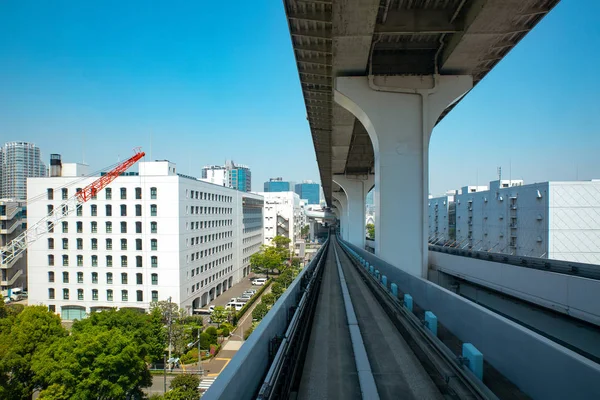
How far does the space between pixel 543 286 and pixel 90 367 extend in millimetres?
17672

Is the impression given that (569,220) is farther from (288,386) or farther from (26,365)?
(26,365)

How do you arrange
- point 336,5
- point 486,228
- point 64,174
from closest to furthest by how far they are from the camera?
point 336,5, point 64,174, point 486,228

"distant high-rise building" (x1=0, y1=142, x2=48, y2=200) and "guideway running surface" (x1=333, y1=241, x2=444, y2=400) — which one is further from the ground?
"distant high-rise building" (x1=0, y1=142, x2=48, y2=200)

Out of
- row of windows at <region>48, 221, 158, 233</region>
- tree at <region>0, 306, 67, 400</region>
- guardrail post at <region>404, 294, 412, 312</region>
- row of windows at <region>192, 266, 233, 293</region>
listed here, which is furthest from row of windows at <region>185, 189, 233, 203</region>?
guardrail post at <region>404, 294, 412, 312</region>

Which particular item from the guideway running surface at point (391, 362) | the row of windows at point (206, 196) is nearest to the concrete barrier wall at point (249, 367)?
the guideway running surface at point (391, 362)

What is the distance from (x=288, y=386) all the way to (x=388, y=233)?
7.76 m

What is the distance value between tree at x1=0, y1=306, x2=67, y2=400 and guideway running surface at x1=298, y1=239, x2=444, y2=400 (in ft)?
53.3

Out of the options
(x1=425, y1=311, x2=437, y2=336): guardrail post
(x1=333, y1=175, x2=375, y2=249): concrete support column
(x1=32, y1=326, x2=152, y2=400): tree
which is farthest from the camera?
(x1=333, y1=175, x2=375, y2=249): concrete support column

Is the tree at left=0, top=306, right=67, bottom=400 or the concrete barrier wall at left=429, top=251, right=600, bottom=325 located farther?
the tree at left=0, top=306, right=67, bottom=400

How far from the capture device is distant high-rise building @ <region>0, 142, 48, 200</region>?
112m

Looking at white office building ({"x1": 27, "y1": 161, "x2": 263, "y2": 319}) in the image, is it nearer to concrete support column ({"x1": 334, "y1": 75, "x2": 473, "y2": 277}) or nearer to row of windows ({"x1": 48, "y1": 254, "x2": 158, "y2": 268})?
row of windows ({"x1": 48, "y1": 254, "x2": 158, "y2": 268})

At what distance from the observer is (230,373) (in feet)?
8.39

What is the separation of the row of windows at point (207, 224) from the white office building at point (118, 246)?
21 cm

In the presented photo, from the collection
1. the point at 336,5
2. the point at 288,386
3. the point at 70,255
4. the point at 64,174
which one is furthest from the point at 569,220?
the point at 64,174
